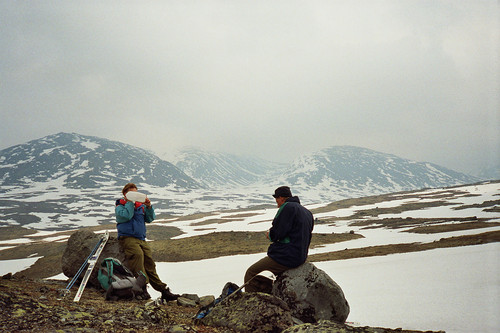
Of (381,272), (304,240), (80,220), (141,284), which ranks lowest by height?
(80,220)

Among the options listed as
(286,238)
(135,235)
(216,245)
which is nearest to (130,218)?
(135,235)

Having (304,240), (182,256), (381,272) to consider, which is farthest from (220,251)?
(304,240)

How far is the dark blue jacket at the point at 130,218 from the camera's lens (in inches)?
330

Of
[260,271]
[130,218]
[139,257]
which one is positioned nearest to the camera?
[260,271]

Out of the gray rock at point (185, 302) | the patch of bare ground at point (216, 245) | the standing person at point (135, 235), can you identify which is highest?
the standing person at point (135, 235)

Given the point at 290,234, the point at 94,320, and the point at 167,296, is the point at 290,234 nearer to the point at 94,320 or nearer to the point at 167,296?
the point at 94,320

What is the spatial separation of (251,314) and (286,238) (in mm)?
1782

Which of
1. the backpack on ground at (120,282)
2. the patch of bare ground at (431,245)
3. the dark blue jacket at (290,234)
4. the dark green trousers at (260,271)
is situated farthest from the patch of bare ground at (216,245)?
the dark blue jacket at (290,234)

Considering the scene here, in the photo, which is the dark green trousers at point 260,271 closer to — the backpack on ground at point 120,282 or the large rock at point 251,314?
the large rock at point 251,314

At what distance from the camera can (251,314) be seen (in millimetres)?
5922

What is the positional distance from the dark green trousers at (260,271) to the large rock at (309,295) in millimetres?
240

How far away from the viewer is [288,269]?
698cm

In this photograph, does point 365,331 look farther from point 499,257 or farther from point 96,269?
point 499,257

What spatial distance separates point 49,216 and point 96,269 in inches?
7350
